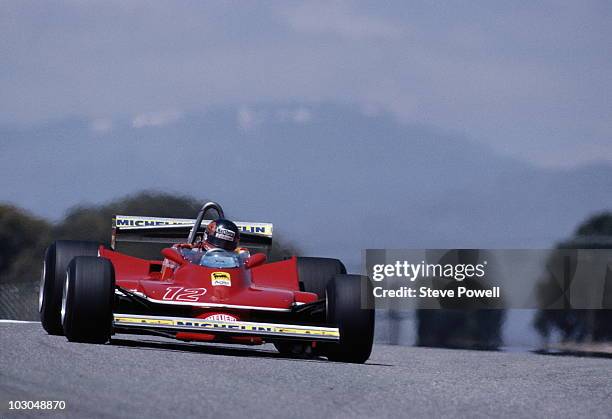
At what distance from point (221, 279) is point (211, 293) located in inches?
10.0

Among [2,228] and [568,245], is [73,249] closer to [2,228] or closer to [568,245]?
[568,245]

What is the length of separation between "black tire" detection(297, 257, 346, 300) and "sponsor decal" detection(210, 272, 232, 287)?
142 cm

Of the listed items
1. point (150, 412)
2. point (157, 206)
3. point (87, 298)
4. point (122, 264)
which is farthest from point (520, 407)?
point (157, 206)

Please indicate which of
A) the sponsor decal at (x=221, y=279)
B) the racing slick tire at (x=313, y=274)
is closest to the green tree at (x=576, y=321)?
the racing slick tire at (x=313, y=274)

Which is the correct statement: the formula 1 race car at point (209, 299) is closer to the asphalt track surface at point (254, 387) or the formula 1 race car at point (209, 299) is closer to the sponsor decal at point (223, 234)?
the sponsor decal at point (223, 234)

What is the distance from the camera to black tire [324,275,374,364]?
11477mm

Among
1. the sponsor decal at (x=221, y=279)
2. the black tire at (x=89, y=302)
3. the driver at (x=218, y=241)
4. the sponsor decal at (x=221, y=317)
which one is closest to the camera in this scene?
the black tire at (x=89, y=302)

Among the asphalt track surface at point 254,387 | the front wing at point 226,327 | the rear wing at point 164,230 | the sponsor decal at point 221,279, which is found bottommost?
the asphalt track surface at point 254,387

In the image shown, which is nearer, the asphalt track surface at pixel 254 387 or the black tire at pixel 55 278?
the asphalt track surface at pixel 254 387

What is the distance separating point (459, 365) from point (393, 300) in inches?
308

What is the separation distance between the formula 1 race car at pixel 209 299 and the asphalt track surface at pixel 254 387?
1.53 feet

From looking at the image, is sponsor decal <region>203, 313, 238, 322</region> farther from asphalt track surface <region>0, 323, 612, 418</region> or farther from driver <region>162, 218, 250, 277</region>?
driver <region>162, 218, 250, 277</region>

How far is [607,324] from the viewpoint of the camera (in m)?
17.4

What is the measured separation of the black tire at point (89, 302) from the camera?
35.9 ft
